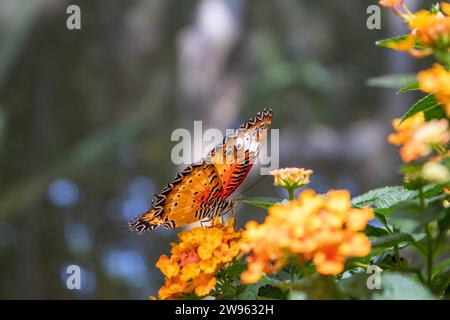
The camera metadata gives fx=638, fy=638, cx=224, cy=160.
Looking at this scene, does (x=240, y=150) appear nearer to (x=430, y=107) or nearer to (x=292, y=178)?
(x=292, y=178)

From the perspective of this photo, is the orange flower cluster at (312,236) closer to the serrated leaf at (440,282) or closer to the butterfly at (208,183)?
the serrated leaf at (440,282)

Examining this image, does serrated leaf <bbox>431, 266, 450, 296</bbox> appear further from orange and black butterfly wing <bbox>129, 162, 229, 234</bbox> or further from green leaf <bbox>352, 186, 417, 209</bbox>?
orange and black butterfly wing <bbox>129, 162, 229, 234</bbox>

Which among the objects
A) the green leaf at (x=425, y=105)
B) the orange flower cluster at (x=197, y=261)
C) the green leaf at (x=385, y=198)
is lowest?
the orange flower cluster at (x=197, y=261)

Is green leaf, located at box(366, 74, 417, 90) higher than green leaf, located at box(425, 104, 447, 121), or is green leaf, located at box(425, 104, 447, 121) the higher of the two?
green leaf, located at box(366, 74, 417, 90)

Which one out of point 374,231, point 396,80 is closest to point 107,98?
point 396,80

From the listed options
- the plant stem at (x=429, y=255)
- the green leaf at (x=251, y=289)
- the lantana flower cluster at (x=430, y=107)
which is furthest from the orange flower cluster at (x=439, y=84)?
the green leaf at (x=251, y=289)

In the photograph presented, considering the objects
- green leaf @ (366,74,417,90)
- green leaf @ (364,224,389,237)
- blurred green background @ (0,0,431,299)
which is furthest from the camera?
blurred green background @ (0,0,431,299)

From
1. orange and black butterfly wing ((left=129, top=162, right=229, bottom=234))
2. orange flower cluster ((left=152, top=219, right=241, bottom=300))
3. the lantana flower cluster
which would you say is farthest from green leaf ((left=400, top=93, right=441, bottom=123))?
orange and black butterfly wing ((left=129, top=162, right=229, bottom=234))
